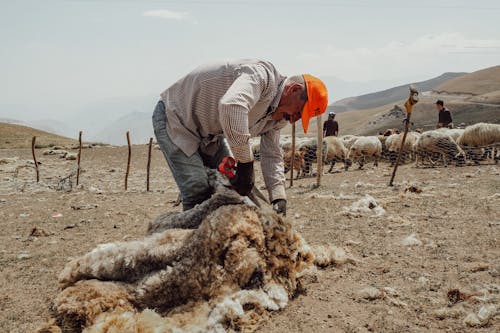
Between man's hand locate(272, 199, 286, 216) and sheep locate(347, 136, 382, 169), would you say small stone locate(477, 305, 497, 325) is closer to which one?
man's hand locate(272, 199, 286, 216)

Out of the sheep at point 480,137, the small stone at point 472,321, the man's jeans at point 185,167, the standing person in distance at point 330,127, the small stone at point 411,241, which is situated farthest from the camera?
the standing person in distance at point 330,127

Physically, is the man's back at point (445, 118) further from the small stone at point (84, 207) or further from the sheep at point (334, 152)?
the small stone at point (84, 207)

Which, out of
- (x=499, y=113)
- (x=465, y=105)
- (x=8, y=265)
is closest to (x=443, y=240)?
(x=8, y=265)

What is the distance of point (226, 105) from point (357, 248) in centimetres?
230

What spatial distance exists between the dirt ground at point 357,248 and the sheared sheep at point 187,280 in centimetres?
24

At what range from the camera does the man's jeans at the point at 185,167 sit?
326 centimetres

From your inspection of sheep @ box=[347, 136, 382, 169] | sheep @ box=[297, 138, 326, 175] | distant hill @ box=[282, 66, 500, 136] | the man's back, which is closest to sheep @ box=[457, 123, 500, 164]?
the man's back

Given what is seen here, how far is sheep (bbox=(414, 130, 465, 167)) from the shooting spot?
489 inches

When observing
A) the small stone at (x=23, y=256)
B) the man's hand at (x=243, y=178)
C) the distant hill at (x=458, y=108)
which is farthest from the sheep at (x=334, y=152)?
the distant hill at (x=458, y=108)

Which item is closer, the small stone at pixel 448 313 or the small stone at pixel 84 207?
the small stone at pixel 448 313

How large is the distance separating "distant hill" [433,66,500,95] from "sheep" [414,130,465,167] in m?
43.2

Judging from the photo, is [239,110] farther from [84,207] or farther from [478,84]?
[478,84]

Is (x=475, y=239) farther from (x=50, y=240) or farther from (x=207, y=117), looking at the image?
(x=50, y=240)

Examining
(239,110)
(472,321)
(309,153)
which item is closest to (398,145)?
(309,153)
